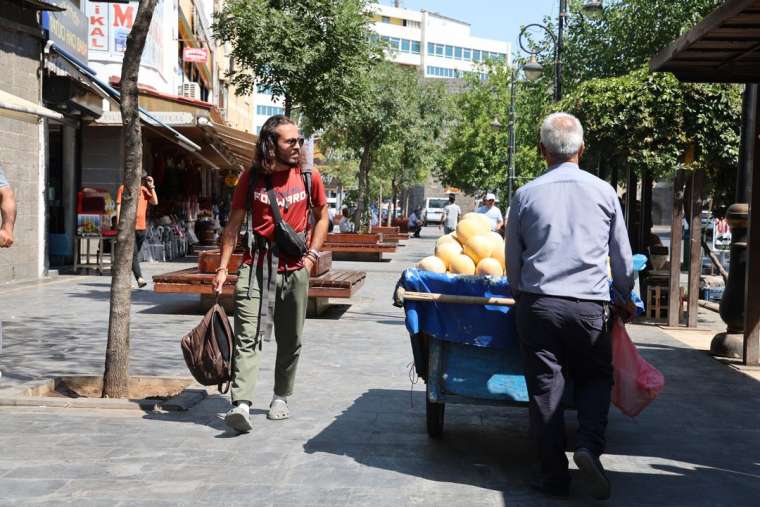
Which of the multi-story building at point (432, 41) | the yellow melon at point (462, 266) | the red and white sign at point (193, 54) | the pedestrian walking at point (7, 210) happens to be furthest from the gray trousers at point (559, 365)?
the multi-story building at point (432, 41)

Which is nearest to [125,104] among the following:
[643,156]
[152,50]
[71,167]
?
[643,156]

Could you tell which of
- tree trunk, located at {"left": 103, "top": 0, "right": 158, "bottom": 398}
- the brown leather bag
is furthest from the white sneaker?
tree trunk, located at {"left": 103, "top": 0, "right": 158, "bottom": 398}

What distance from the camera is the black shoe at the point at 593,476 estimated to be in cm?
459

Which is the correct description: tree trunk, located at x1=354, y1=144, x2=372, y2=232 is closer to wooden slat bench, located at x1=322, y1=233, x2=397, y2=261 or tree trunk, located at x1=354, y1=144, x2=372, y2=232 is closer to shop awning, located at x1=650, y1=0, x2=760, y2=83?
wooden slat bench, located at x1=322, y1=233, x2=397, y2=261

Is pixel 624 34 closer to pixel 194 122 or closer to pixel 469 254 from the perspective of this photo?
pixel 194 122

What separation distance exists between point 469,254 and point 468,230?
0.16 meters

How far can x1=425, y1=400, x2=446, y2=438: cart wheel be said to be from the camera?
5.82 m

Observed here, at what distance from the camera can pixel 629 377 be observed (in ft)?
17.3

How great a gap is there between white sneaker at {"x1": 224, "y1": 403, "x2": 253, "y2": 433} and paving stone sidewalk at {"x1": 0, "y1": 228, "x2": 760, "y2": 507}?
64 mm

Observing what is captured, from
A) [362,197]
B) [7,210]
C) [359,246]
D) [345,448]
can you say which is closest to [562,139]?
[345,448]

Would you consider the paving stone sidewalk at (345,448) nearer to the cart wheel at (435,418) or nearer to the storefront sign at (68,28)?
the cart wheel at (435,418)

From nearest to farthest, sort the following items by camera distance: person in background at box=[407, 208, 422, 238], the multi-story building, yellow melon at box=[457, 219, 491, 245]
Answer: yellow melon at box=[457, 219, 491, 245], person in background at box=[407, 208, 422, 238], the multi-story building

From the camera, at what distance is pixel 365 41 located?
17.9 metres

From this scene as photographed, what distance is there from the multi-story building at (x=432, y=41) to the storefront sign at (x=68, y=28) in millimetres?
98387
